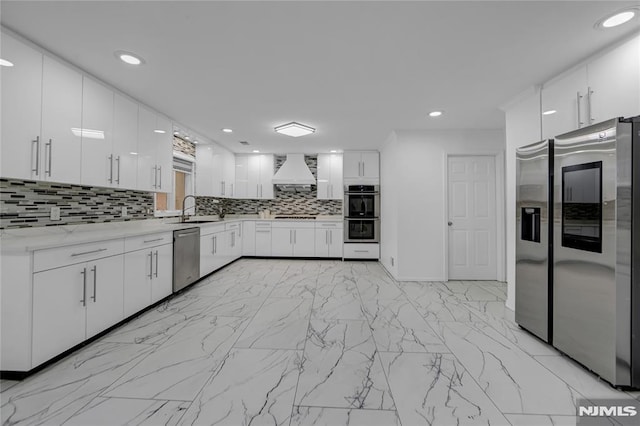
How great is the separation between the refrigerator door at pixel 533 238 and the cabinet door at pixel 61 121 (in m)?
3.93

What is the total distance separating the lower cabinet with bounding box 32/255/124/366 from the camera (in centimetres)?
168

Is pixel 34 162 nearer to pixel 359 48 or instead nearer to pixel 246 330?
pixel 246 330

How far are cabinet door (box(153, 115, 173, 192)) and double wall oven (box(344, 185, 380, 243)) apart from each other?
319cm

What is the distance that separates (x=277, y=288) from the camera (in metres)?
3.56

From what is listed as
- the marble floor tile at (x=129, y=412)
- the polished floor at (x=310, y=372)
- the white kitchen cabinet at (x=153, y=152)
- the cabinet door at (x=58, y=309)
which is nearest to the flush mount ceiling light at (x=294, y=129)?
the white kitchen cabinet at (x=153, y=152)

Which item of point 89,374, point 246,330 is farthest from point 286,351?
point 89,374

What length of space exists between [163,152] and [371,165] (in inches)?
146

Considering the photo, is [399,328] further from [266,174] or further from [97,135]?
[266,174]

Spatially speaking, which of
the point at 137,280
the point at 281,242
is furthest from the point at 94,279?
the point at 281,242

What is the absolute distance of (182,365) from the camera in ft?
5.90

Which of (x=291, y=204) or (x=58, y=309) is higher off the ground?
(x=291, y=204)

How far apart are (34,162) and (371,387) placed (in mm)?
2841

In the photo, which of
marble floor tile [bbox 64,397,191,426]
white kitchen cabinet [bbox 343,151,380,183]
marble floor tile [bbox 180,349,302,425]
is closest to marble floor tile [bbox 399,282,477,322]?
marble floor tile [bbox 180,349,302,425]

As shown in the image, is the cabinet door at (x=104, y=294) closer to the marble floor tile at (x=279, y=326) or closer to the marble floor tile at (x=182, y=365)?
the marble floor tile at (x=182, y=365)
